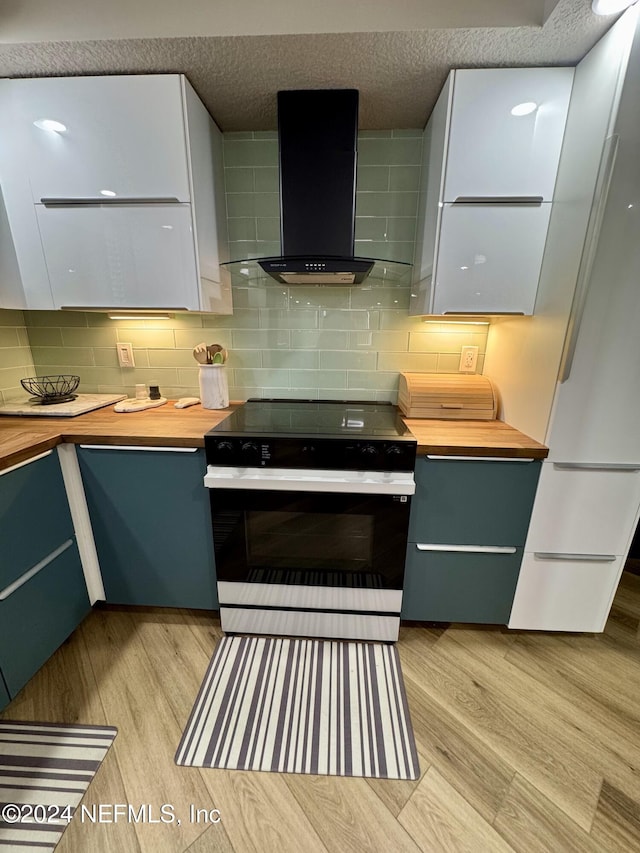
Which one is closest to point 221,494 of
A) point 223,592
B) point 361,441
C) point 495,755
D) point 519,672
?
point 223,592

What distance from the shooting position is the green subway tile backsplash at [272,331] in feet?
5.54

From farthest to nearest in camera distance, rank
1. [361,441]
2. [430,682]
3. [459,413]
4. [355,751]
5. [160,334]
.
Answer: [160,334] < [459,413] < [430,682] < [361,441] < [355,751]

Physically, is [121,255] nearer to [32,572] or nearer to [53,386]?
[53,386]

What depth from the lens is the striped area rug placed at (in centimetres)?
96

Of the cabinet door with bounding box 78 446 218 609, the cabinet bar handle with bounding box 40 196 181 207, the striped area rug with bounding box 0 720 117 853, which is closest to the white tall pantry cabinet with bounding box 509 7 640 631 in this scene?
the cabinet door with bounding box 78 446 218 609

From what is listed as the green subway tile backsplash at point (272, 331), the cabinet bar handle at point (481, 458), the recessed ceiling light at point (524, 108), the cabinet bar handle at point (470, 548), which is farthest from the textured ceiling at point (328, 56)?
the cabinet bar handle at point (470, 548)

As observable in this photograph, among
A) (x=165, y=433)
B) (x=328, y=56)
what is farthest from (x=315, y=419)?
(x=328, y=56)

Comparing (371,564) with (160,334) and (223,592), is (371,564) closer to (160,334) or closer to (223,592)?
(223,592)

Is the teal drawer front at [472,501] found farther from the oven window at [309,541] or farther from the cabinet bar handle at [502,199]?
the cabinet bar handle at [502,199]

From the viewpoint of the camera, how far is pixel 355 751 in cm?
114

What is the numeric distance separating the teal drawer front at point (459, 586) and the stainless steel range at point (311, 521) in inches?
4.1

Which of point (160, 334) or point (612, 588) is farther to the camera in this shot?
point (160, 334)

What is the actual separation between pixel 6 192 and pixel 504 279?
6.74 feet

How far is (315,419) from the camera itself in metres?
1.53
